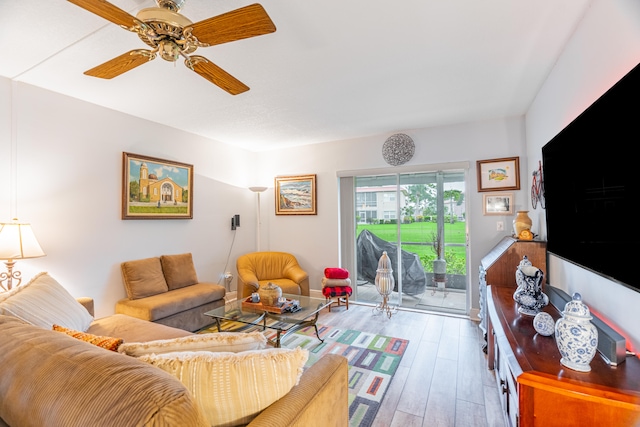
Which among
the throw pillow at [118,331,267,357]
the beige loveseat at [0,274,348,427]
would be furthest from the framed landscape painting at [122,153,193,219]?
the throw pillow at [118,331,267,357]

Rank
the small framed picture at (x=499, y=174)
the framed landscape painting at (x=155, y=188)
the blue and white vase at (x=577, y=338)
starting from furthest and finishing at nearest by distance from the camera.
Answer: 1. the small framed picture at (x=499, y=174)
2. the framed landscape painting at (x=155, y=188)
3. the blue and white vase at (x=577, y=338)

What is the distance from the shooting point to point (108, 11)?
50.1 inches

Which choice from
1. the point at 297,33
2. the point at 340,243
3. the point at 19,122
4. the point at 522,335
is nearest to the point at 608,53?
the point at 522,335

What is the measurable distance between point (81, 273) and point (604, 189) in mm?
4098

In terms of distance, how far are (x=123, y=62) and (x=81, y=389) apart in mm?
1738

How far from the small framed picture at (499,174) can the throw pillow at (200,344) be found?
11.4 feet

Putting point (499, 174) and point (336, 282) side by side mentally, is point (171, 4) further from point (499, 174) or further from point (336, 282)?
point (499, 174)

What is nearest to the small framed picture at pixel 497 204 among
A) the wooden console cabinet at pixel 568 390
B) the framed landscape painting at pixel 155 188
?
the wooden console cabinet at pixel 568 390

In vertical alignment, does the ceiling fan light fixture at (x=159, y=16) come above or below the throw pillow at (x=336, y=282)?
above

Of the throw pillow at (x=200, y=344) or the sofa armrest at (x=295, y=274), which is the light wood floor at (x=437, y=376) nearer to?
the sofa armrest at (x=295, y=274)

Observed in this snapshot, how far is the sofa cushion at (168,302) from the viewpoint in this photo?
9.29ft

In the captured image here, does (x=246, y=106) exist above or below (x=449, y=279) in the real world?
above

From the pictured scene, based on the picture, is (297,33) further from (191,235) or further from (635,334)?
(191,235)

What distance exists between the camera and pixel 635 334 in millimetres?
1271
